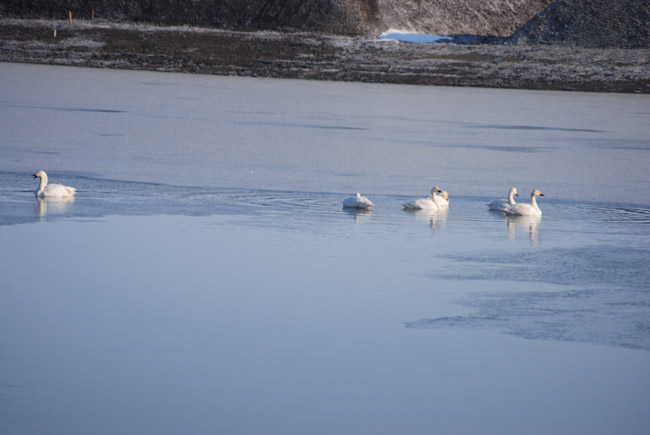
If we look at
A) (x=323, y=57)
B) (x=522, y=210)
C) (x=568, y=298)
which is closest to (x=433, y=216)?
(x=522, y=210)

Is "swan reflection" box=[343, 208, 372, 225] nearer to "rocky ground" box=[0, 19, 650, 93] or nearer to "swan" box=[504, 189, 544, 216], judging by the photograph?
"swan" box=[504, 189, 544, 216]

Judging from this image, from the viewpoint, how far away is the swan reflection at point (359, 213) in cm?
1198

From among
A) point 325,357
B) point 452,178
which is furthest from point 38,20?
point 325,357

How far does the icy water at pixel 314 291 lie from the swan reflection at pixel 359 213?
0.06 metres

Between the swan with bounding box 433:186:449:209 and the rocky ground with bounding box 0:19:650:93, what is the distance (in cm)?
3245

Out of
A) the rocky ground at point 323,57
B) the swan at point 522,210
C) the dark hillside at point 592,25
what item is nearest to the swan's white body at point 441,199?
the swan at point 522,210

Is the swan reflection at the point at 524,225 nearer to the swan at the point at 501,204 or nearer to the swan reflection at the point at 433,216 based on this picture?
the swan at the point at 501,204

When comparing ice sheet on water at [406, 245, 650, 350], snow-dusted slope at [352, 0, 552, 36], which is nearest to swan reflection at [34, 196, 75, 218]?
ice sheet on water at [406, 245, 650, 350]

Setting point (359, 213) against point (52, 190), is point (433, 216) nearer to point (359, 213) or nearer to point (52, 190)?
point (359, 213)

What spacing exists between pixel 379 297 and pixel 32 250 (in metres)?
3.68

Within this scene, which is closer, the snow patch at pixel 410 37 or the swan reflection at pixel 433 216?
the swan reflection at pixel 433 216

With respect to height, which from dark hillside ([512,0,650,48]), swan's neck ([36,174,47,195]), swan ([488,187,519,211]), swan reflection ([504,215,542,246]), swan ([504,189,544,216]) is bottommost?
swan reflection ([504,215,542,246])

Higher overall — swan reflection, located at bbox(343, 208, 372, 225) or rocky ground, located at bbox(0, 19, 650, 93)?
rocky ground, located at bbox(0, 19, 650, 93)

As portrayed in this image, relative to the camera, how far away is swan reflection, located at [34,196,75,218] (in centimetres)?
1173
